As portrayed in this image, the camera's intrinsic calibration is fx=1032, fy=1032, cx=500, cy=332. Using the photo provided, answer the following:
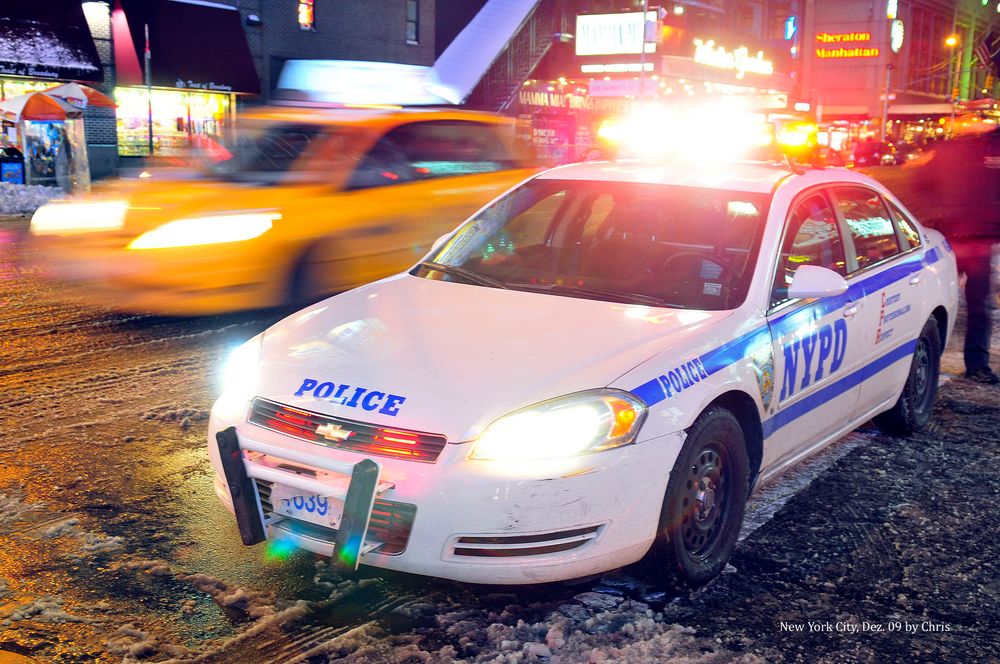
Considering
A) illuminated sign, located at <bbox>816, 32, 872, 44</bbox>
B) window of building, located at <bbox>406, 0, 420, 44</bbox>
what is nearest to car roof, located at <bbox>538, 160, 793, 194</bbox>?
window of building, located at <bbox>406, 0, 420, 44</bbox>

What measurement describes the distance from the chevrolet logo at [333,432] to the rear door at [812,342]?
1.77 m

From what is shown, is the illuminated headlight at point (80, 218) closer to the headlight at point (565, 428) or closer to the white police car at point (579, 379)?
the white police car at point (579, 379)

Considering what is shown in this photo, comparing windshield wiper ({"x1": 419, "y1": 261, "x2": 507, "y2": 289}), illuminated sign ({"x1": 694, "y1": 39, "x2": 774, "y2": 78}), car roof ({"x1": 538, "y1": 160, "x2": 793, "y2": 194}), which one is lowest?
windshield wiper ({"x1": 419, "y1": 261, "x2": 507, "y2": 289})

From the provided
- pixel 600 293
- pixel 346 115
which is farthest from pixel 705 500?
pixel 346 115

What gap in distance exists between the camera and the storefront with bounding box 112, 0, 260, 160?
25.2 metres

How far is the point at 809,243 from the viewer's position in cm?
484

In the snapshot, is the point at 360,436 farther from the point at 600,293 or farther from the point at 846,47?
the point at 846,47

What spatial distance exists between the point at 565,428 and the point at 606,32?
149 feet

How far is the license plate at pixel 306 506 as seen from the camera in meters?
3.51

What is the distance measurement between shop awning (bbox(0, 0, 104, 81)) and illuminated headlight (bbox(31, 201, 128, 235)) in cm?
1417

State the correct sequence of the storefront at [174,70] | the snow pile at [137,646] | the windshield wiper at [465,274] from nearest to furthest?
the snow pile at [137,646], the windshield wiper at [465,274], the storefront at [174,70]

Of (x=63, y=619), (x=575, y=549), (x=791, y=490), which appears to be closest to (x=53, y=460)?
(x=63, y=619)

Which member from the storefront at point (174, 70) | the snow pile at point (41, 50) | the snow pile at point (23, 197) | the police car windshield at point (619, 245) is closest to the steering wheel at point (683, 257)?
the police car windshield at point (619, 245)

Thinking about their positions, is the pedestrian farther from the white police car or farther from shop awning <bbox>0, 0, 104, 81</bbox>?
shop awning <bbox>0, 0, 104, 81</bbox>
